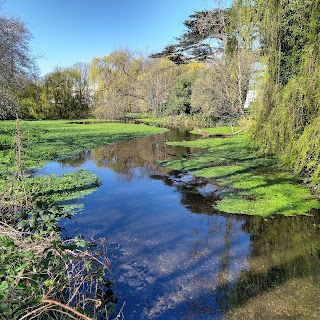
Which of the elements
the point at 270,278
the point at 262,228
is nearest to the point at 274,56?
the point at 262,228

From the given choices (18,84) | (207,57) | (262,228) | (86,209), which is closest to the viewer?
(262,228)

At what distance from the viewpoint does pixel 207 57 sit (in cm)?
2741

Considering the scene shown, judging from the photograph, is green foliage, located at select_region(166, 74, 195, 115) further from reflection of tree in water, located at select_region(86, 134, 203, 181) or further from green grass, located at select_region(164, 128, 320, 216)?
green grass, located at select_region(164, 128, 320, 216)

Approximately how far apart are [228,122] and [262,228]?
70.6 feet

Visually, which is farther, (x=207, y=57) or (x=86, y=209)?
(x=207, y=57)

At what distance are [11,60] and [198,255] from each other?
18199mm

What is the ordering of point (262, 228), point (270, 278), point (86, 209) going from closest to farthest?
point (270, 278)
point (262, 228)
point (86, 209)

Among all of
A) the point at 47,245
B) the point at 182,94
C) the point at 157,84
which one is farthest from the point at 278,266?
the point at 157,84

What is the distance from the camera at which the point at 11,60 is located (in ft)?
61.9

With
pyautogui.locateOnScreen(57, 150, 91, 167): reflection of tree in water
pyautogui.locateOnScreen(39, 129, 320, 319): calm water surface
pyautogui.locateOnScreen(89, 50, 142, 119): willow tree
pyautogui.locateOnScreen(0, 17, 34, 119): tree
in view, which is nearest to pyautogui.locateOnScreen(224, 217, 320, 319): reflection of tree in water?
pyautogui.locateOnScreen(39, 129, 320, 319): calm water surface

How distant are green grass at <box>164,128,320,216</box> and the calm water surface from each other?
502 mm

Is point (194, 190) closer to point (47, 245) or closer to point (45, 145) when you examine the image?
point (47, 245)

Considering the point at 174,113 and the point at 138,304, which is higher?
the point at 174,113

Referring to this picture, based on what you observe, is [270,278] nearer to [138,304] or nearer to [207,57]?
[138,304]
